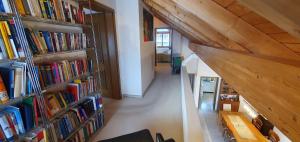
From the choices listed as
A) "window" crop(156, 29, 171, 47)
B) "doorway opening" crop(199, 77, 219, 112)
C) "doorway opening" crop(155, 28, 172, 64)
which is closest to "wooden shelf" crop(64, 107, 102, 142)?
"doorway opening" crop(199, 77, 219, 112)

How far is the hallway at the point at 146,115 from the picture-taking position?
210 centimetres

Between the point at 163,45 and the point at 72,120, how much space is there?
7.86 metres

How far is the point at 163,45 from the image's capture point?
8.95 metres

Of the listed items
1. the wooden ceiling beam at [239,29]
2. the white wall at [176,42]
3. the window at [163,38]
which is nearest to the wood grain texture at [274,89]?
the wooden ceiling beam at [239,29]

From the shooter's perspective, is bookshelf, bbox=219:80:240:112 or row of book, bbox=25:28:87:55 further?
bookshelf, bbox=219:80:240:112

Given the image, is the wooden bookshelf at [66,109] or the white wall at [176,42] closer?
the wooden bookshelf at [66,109]

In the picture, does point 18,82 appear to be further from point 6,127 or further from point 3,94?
point 6,127

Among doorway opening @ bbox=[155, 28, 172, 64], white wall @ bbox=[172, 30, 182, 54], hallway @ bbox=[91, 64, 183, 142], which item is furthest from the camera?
doorway opening @ bbox=[155, 28, 172, 64]

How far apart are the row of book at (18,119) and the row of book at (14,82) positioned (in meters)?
0.10

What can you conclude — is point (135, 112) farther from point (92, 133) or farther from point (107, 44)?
point (107, 44)

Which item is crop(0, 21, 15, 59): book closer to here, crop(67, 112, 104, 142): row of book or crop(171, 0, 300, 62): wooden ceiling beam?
crop(67, 112, 104, 142): row of book

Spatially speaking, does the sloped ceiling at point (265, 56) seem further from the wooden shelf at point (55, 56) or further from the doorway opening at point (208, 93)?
the doorway opening at point (208, 93)

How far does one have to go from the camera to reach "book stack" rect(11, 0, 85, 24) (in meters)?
1.12

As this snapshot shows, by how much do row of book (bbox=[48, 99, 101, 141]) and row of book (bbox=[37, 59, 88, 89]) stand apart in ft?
1.37
